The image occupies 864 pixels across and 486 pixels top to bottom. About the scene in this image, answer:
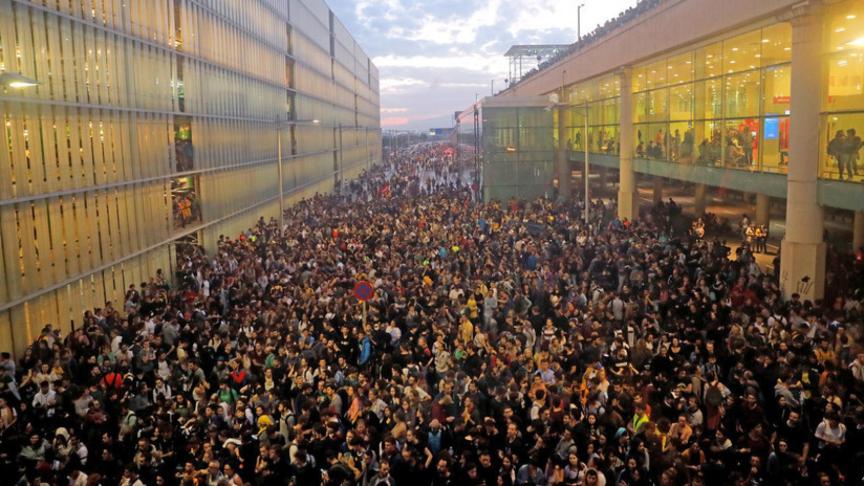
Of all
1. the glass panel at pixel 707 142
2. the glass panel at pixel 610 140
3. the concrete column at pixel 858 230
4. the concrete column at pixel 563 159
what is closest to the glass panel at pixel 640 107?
the glass panel at pixel 610 140

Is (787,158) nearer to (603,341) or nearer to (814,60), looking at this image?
(814,60)

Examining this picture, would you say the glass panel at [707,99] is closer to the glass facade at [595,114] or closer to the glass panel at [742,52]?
the glass panel at [742,52]

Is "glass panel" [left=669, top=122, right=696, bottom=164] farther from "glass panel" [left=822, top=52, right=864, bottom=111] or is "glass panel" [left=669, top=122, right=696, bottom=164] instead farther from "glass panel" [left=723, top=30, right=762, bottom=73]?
"glass panel" [left=822, top=52, right=864, bottom=111]

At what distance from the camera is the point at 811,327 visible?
1462 cm

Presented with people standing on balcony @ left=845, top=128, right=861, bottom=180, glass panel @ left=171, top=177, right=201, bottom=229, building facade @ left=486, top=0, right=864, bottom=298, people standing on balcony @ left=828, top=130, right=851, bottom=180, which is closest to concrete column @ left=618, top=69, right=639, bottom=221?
building facade @ left=486, top=0, right=864, bottom=298

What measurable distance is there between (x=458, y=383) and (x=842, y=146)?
463 inches

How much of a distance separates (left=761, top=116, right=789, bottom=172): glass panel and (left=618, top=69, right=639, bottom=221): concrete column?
44.9 feet

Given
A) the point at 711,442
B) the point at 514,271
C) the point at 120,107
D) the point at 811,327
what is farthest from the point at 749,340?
the point at 120,107

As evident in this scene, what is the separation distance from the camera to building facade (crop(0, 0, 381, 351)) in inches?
701

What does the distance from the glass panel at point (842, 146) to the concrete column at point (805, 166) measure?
10.4 inches

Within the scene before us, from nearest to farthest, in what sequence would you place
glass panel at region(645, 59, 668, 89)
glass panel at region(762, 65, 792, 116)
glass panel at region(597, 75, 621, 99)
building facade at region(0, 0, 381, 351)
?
building facade at region(0, 0, 381, 351), glass panel at region(762, 65, 792, 116), glass panel at region(645, 59, 668, 89), glass panel at region(597, 75, 621, 99)

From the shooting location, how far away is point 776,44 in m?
22.1

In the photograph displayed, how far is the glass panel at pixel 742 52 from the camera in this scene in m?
23.5

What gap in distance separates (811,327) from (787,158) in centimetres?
788
